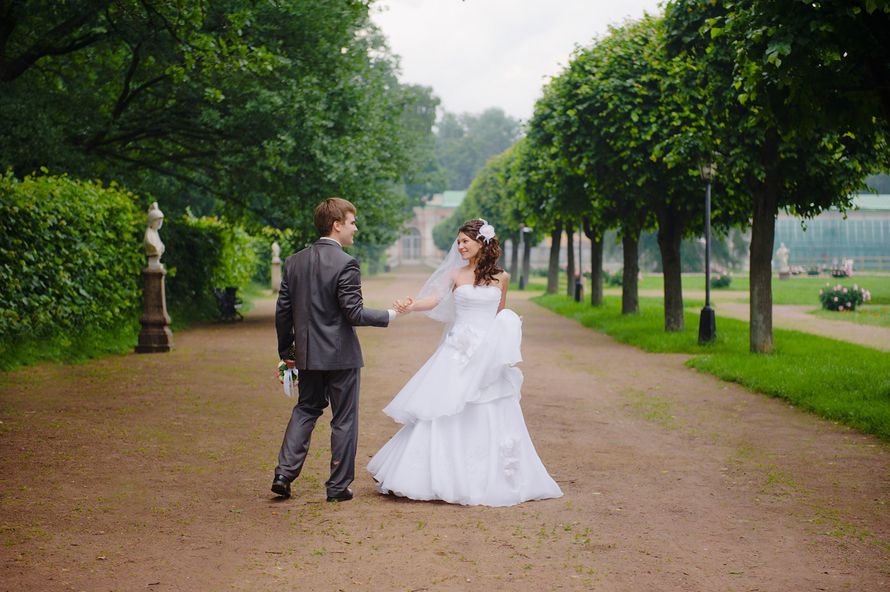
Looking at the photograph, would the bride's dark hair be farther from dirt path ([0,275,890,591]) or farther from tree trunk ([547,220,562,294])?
tree trunk ([547,220,562,294])

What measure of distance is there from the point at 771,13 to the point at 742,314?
1892 cm

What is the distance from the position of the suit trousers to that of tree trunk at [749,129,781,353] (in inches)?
397

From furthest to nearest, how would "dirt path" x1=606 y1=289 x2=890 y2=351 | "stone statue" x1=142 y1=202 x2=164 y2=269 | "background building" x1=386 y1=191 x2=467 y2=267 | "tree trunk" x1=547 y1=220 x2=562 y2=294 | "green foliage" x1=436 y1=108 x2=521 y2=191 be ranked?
1. "green foliage" x1=436 y1=108 x2=521 y2=191
2. "background building" x1=386 y1=191 x2=467 y2=267
3. "tree trunk" x1=547 y1=220 x2=562 y2=294
4. "dirt path" x1=606 y1=289 x2=890 y2=351
5. "stone statue" x1=142 y1=202 x2=164 y2=269

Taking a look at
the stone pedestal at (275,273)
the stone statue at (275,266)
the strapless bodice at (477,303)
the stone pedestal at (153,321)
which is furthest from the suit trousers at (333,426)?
the stone pedestal at (275,273)

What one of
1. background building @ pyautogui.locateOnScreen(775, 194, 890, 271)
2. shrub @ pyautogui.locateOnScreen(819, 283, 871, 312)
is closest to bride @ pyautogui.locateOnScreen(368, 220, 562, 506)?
shrub @ pyautogui.locateOnScreen(819, 283, 871, 312)

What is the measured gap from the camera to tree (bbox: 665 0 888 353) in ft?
29.7

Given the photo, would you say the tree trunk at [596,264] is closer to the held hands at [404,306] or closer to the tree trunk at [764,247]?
the tree trunk at [764,247]

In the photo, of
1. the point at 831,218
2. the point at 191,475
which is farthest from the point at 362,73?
the point at 831,218

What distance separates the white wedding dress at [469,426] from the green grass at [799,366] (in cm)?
400

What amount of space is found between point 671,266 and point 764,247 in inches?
168

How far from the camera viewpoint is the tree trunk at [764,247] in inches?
580

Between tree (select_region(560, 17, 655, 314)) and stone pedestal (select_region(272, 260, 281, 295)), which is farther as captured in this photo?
stone pedestal (select_region(272, 260, 281, 295))

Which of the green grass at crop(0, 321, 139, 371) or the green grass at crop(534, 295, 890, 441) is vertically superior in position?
the green grass at crop(0, 321, 139, 371)

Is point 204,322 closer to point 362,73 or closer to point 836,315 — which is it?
point 362,73
